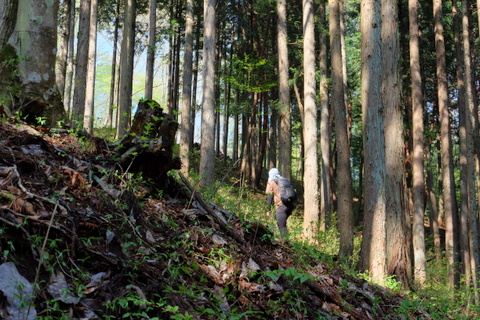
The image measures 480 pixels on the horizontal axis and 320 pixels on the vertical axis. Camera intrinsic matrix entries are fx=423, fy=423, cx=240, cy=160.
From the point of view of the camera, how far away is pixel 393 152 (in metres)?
8.24

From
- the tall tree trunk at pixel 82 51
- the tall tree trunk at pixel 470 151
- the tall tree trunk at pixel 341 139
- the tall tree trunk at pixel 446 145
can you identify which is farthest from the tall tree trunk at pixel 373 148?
the tall tree trunk at pixel 470 151

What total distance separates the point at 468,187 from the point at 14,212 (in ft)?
60.7

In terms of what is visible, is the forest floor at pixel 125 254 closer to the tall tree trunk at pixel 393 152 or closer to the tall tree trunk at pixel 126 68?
the tall tree trunk at pixel 393 152

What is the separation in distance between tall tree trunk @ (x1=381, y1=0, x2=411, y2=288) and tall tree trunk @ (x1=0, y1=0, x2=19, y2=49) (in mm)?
6524

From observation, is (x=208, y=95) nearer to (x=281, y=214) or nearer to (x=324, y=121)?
(x=281, y=214)

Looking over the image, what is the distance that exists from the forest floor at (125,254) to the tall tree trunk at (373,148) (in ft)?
9.31

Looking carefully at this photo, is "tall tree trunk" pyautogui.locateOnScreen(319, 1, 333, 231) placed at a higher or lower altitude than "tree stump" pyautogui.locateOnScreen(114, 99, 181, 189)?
higher

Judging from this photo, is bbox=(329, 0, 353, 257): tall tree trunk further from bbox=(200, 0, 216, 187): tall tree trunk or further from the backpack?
bbox=(200, 0, 216, 187): tall tree trunk

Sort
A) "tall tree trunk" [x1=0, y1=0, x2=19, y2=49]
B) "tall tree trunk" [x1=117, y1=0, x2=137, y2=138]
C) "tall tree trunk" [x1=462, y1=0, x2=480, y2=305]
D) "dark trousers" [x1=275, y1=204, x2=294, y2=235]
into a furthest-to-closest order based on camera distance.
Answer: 1. "tall tree trunk" [x1=462, y1=0, x2=480, y2=305]
2. "tall tree trunk" [x1=117, y1=0, x2=137, y2=138]
3. "dark trousers" [x1=275, y1=204, x2=294, y2=235]
4. "tall tree trunk" [x1=0, y1=0, x2=19, y2=49]

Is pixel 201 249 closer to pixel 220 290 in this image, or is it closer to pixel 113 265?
pixel 220 290

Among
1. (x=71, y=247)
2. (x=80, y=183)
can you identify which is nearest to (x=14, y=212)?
(x=71, y=247)

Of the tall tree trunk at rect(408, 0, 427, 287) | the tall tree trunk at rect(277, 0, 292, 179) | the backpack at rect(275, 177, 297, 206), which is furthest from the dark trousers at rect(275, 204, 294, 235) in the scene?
the tall tree trunk at rect(408, 0, 427, 287)

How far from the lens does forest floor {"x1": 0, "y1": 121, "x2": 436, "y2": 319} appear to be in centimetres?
248

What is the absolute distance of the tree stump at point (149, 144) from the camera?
14.1ft
